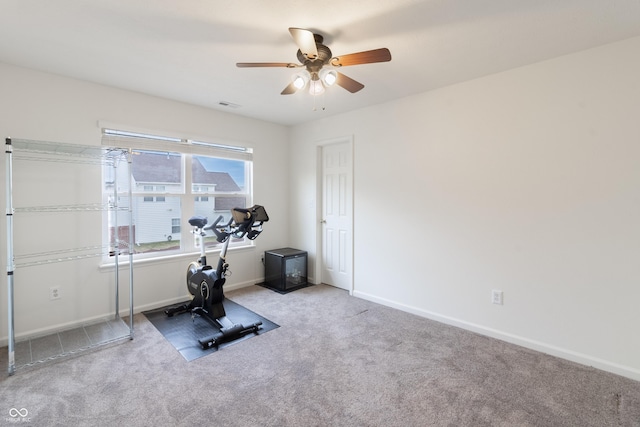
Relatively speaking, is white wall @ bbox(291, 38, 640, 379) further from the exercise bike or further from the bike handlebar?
the exercise bike

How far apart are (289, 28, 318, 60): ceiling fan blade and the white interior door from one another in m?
2.17

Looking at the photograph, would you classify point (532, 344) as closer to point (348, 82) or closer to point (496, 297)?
point (496, 297)

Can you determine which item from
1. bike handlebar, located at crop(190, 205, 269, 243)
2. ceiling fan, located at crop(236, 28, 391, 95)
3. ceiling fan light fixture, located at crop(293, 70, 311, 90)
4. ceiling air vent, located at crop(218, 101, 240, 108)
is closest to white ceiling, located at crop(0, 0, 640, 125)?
ceiling fan, located at crop(236, 28, 391, 95)

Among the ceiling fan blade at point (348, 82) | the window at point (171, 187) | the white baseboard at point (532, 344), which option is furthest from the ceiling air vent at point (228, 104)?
the white baseboard at point (532, 344)

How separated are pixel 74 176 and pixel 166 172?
0.91 meters

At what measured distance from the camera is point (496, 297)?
2877mm

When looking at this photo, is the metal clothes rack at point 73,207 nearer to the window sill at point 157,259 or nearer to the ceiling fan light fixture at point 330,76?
the window sill at point 157,259

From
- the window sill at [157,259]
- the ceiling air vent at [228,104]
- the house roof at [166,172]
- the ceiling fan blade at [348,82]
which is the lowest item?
the window sill at [157,259]

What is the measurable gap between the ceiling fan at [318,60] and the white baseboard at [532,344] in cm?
247

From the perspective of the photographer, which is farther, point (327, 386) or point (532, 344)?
point (532, 344)

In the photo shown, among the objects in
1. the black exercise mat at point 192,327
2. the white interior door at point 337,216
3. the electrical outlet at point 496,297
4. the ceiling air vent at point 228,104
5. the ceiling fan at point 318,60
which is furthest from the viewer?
the white interior door at point 337,216

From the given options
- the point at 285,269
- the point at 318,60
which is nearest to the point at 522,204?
the point at 318,60

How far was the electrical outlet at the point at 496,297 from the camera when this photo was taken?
2854 millimetres

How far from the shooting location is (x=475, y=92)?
295cm
